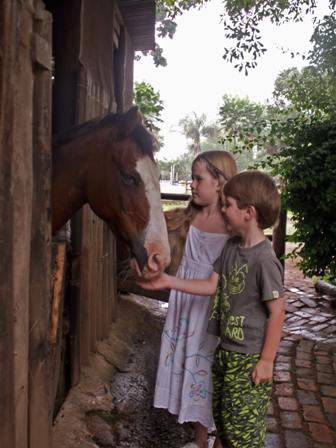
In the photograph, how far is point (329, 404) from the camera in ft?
11.1

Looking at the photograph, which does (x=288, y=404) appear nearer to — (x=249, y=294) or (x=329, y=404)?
(x=329, y=404)

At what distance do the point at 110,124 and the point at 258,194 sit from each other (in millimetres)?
856

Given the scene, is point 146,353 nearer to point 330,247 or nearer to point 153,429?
point 153,429

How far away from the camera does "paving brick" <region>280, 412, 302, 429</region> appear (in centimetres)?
304

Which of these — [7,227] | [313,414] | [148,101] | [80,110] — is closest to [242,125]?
[148,101]

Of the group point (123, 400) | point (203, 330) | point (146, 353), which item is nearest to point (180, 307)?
point (203, 330)

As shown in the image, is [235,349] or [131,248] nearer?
[235,349]

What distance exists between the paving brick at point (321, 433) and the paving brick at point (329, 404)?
10.2 inches

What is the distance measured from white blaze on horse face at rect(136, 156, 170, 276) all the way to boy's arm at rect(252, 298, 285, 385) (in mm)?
528

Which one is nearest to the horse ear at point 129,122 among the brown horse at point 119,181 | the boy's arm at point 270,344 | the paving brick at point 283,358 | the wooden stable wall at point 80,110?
the brown horse at point 119,181

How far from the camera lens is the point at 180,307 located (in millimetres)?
2617

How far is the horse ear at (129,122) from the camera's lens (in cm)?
215

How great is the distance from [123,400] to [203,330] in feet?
3.63

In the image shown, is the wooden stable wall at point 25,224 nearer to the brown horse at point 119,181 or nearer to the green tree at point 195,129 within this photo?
the brown horse at point 119,181
